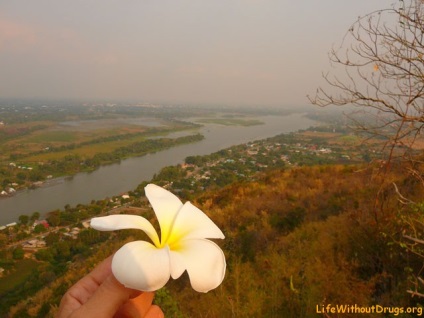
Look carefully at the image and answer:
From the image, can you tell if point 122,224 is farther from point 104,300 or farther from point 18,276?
point 18,276

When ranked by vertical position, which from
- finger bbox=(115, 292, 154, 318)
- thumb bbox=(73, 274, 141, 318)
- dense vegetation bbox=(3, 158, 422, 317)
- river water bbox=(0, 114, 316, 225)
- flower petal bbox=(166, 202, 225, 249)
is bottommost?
river water bbox=(0, 114, 316, 225)

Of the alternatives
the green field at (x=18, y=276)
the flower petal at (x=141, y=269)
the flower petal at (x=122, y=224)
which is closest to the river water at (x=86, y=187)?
the green field at (x=18, y=276)

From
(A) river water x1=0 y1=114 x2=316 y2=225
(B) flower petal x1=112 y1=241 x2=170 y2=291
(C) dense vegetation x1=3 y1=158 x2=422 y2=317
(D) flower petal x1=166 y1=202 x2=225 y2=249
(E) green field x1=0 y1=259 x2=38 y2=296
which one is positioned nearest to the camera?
(B) flower petal x1=112 y1=241 x2=170 y2=291

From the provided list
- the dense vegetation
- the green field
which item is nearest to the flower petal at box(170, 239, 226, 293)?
the dense vegetation

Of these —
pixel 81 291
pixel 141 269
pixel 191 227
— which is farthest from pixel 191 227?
pixel 81 291

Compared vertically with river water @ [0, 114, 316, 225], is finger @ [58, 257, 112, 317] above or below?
above

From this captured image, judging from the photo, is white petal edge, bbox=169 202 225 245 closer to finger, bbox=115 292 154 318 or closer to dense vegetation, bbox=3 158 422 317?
finger, bbox=115 292 154 318

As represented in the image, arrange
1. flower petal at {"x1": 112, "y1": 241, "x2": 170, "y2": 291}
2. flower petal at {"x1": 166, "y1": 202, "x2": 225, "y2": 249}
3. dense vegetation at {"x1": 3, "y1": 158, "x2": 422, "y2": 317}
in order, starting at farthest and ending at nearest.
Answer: dense vegetation at {"x1": 3, "y1": 158, "x2": 422, "y2": 317}
flower petal at {"x1": 166, "y1": 202, "x2": 225, "y2": 249}
flower petal at {"x1": 112, "y1": 241, "x2": 170, "y2": 291}
